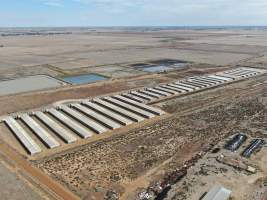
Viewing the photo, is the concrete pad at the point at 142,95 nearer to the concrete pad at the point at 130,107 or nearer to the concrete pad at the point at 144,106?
the concrete pad at the point at 144,106

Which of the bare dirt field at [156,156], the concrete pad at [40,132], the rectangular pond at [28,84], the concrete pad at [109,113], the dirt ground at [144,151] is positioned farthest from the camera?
the rectangular pond at [28,84]

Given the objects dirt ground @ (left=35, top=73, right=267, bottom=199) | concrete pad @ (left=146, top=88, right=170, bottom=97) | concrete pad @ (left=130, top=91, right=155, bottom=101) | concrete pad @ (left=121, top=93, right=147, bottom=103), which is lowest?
dirt ground @ (left=35, top=73, right=267, bottom=199)

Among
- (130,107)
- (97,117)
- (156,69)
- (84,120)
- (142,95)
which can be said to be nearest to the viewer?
(84,120)

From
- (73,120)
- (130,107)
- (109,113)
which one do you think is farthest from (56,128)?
(130,107)

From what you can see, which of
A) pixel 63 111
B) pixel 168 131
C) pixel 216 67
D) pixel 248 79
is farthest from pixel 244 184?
pixel 216 67

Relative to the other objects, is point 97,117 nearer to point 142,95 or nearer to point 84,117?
point 84,117

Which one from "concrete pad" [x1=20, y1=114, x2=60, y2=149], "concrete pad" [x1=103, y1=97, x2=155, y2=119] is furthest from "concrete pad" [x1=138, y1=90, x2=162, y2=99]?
"concrete pad" [x1=20, y1=114, x2=60, y2=149]

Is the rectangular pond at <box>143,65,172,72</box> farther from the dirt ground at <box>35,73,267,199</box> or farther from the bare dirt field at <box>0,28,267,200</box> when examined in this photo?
the dirt ground at <box>35,73,267,199</box>

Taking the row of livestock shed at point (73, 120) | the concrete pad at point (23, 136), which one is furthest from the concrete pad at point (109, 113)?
the concrete pad at point (23, 136)
